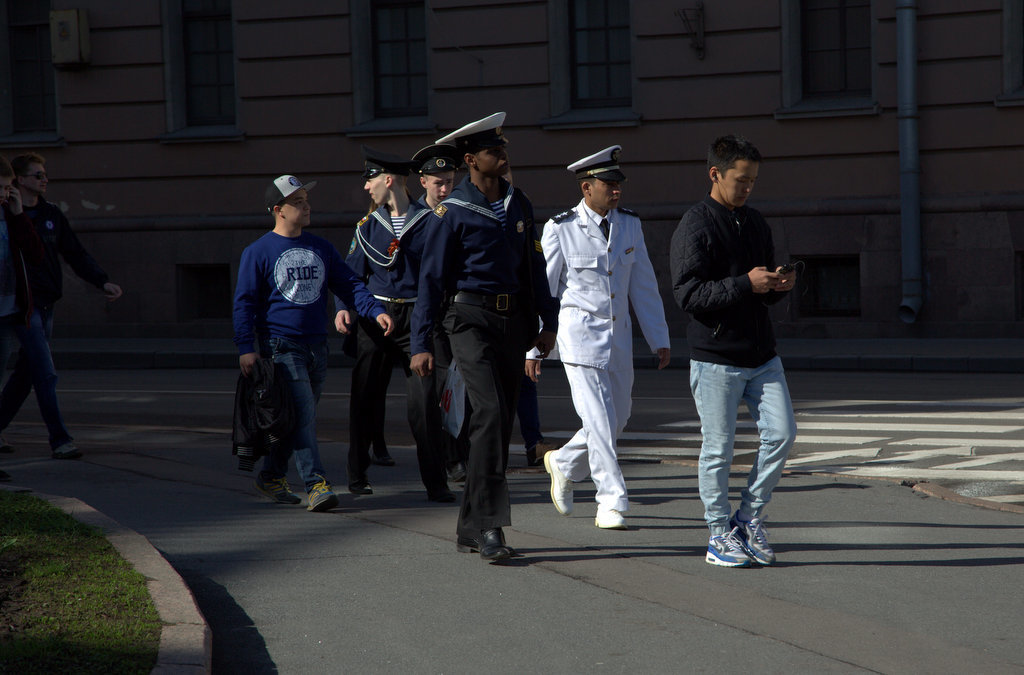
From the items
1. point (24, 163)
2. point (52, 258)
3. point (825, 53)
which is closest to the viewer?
point (24, 163)

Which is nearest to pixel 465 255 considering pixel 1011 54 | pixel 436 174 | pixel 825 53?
pixel 436 174

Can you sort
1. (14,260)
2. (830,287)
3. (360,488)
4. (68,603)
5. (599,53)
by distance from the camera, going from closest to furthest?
(68,603) → (360,488) → (14,260) → (830,287) → (599,53)

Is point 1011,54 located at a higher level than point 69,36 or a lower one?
lower

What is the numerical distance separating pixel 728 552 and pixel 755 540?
0.50 feet

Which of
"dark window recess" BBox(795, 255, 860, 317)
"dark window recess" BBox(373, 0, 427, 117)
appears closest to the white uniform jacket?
"dark window recess" BBox(795, 255, 860, 317)

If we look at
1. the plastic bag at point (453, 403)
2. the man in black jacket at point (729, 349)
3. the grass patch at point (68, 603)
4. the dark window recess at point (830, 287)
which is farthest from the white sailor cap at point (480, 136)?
the dark window recess at point (830, 287)

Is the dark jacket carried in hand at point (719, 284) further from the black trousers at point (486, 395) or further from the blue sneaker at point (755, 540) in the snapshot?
the black trousers at point (486, 395)

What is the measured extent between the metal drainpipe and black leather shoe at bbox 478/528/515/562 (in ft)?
39.4

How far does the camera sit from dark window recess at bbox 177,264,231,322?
2067cm

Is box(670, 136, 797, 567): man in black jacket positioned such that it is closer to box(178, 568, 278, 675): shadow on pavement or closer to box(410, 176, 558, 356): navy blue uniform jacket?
box(410, 176, 558, 356): navy blue uniform jacket

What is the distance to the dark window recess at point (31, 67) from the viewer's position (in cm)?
2180

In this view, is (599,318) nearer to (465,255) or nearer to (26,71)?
(465,255)

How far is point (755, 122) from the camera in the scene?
18.1 m

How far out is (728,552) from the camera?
5926mm
